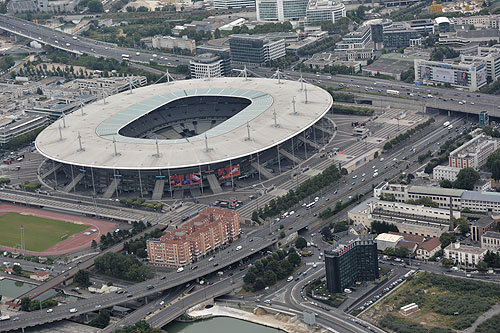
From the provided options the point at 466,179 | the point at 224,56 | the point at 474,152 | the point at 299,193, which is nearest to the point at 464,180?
the point at 466,179

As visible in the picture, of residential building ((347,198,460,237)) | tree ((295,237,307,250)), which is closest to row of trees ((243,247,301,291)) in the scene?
tree ((295,237,307,250))

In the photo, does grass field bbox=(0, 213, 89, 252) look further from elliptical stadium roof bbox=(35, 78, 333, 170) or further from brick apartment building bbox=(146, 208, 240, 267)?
brick apartment building bbox=(146, 208, 240, 267)

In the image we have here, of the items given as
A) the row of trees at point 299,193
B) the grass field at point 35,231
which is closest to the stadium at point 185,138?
the row of trees at point 299,193

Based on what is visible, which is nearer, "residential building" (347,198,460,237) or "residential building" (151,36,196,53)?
"residential building" (347,198,460,237)

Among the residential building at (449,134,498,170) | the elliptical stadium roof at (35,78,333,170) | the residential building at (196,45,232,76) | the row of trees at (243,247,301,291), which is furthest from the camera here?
the residential building at (196,45,232,76)

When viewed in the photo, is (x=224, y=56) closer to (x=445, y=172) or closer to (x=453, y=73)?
(x=453, y=73)

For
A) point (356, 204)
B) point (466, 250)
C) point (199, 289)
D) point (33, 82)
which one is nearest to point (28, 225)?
point (199, 289)
